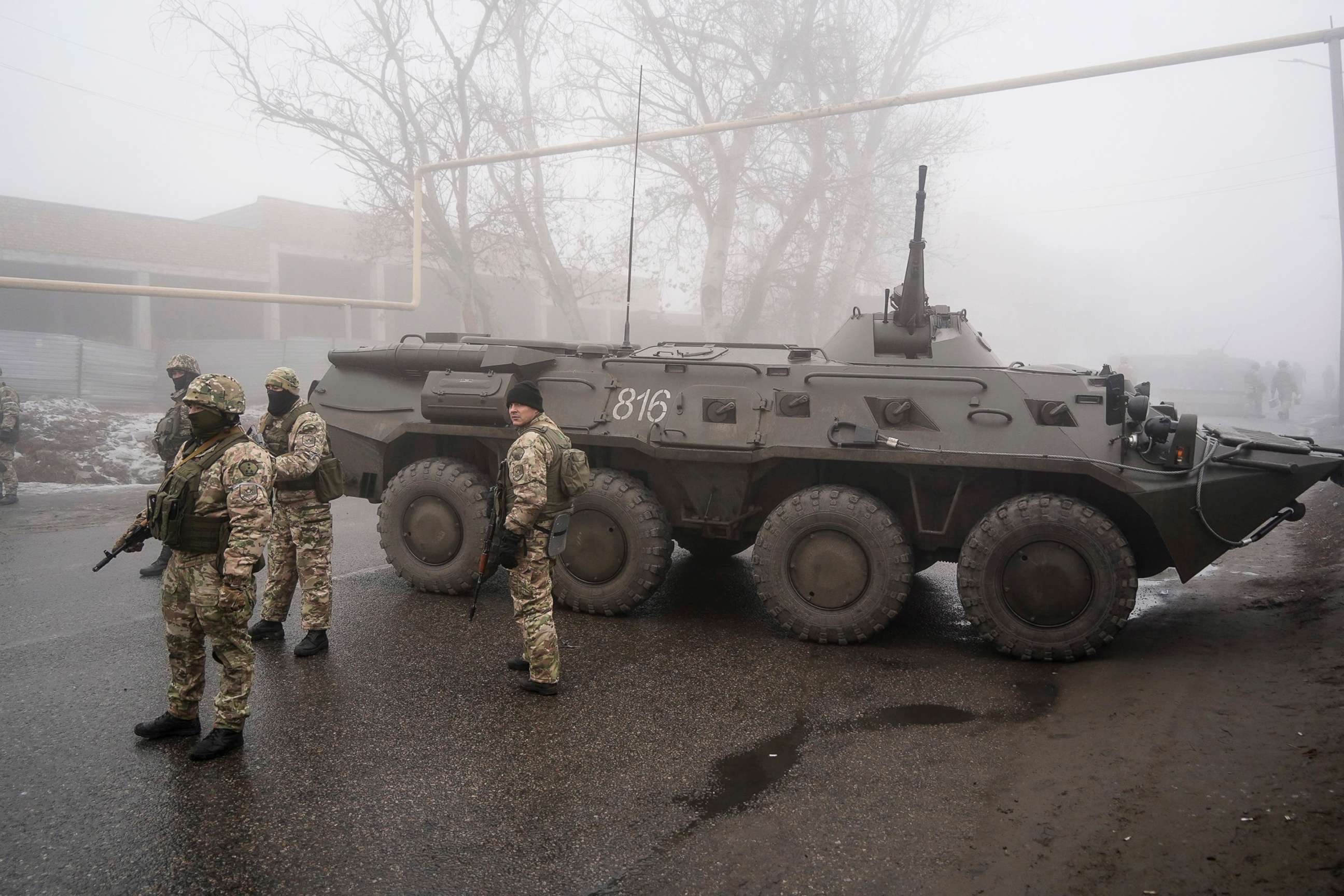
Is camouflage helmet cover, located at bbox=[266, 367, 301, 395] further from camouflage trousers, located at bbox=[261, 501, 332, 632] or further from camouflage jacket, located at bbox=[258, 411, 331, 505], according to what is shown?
camouflage trousers, located at bbox=[261, 501, 332, 632]

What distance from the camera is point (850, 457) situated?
17.9 ft

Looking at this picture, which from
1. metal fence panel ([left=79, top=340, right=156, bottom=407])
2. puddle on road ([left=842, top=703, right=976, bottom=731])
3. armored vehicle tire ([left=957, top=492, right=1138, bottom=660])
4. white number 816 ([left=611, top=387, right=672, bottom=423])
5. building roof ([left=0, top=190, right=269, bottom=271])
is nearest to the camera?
puddle on road ([left=842, top=703, right=976, bottom=731])

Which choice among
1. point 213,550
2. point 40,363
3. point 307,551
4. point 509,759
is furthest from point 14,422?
point 509,759

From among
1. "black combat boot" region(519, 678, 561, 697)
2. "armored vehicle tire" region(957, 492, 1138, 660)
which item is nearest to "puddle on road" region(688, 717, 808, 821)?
"black combat boot" region(519, 678, 561, 697)

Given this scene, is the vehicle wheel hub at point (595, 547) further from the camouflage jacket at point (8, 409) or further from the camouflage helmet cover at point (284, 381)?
the camouflage jacket at point (8, 409)

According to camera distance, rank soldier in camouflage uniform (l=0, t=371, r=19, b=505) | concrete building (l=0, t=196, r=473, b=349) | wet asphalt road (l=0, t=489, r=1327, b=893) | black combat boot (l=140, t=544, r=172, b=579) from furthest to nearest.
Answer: concrete building (l=0, t=196, r=473, b=349) < soldier in camouflage uniform (l=0, t=371, r=19, b=505) < black combat boot (l=140, t=544, r=172, b=579) < wet asphalt road (l=0, t=489, r=1327, b=893)

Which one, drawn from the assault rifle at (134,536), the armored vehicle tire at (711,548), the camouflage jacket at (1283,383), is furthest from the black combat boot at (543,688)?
the camouflage jacket at (1283,383)

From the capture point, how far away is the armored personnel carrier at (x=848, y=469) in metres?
4.99

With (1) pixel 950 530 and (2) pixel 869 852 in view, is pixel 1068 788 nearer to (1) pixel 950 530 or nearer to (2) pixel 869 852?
(2) pixel 869 852

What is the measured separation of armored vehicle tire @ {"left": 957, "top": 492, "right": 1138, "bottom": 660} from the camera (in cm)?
494

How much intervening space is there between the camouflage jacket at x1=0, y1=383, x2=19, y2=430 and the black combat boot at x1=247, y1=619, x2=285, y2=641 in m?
6.71

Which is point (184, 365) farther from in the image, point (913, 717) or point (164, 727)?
point (913, 717)


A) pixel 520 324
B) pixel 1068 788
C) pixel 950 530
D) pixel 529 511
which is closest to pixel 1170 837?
pixel 1068 788

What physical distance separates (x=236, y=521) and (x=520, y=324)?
22.9 metres
